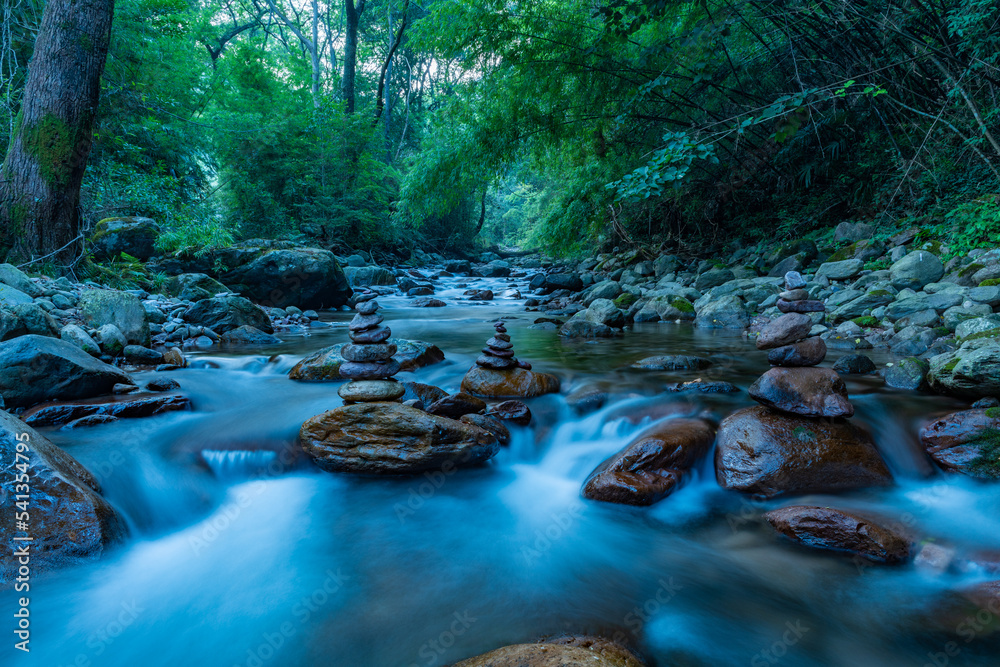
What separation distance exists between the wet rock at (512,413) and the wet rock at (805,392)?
1.88 m

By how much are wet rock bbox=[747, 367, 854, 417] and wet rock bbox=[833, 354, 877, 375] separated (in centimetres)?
183

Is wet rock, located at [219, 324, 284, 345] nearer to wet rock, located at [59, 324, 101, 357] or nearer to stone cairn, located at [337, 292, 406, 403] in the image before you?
wet rock, located at [59, 324, 101, 357]

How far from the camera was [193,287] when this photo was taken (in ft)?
31.8

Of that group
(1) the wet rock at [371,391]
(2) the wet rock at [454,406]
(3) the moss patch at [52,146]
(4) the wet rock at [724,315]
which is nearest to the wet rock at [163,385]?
(1) the wet rock at [371,391]

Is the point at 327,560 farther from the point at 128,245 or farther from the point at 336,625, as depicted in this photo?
the point at 128,245

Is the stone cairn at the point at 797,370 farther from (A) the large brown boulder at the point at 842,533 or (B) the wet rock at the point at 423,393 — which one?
(B) the wet rock at the point at 423,393

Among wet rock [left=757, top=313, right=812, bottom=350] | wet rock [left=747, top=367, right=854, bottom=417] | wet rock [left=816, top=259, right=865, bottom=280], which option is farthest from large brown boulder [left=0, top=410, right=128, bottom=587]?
wet rock [left=816, top=259, right=865, bottom=280]

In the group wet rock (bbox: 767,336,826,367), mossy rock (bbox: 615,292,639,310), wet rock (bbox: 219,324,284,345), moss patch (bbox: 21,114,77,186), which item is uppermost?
moss patch (bbox: 21,114,77,186)

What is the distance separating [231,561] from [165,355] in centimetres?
440

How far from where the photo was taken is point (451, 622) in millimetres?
2285

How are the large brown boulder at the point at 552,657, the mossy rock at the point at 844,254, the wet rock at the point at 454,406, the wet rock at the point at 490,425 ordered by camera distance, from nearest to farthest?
the large brown boulder at the point at 552,657 → the wet rock at the point at 490,425 → the wet rock at the point at 454,406 → the mossy rock at the point at 844,254

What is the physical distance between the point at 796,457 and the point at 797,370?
0.72 metres

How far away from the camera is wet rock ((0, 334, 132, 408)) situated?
157 inches

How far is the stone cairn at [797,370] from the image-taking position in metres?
3.39
